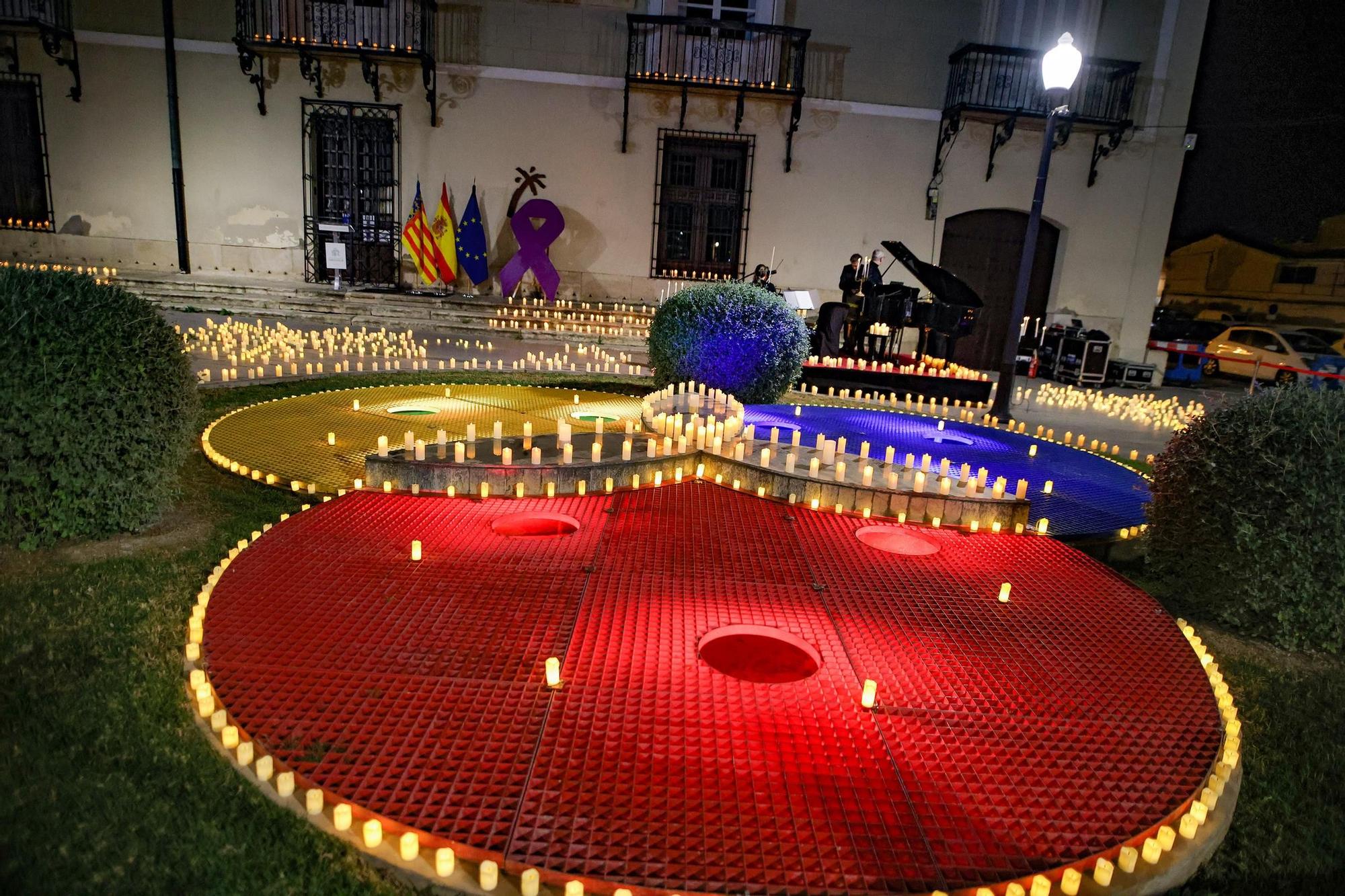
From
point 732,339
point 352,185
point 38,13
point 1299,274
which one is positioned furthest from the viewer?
point 1299,274

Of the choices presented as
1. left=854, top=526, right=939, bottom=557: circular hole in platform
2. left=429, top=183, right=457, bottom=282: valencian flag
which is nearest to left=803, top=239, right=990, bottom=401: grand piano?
left=854, top=526, right=939, bottom=557: circular hole in platform

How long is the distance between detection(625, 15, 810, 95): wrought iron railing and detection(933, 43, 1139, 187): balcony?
325 centimetres

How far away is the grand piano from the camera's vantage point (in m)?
11.0

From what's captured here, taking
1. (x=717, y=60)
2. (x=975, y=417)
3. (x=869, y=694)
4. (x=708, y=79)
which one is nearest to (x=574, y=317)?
(x=708, y=79)

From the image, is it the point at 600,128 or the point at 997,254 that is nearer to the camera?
the point at 600,128

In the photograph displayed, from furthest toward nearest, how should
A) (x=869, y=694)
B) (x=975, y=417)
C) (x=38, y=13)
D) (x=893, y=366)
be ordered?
(x=38, y=13)
(x=893, y=366)
(x=975, y=417)
(x=869, y=694)

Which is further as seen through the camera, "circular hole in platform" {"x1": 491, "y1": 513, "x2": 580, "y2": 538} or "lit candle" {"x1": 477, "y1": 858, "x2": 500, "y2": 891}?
"circular hole in platform" {"x1": 491, "y1": 513, "x2": 580, "y2": 538}

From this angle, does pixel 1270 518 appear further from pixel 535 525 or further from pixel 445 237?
pixel 445 237

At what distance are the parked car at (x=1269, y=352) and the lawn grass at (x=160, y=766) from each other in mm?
17469

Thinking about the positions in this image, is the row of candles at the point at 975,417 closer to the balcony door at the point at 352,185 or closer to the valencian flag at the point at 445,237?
the valencian flag at the point at 445,237

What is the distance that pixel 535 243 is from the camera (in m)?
16.2

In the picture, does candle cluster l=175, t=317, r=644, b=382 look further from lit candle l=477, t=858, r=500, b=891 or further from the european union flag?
lit candle l=477, t=858, r=500, b=891

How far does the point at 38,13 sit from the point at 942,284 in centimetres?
1738

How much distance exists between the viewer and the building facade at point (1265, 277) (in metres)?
28.2
